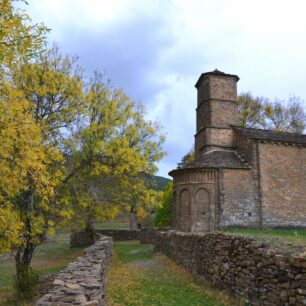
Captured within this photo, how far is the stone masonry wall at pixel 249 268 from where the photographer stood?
217 inches

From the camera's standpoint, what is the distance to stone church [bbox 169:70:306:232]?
69.1 feet

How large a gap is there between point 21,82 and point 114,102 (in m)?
3.92

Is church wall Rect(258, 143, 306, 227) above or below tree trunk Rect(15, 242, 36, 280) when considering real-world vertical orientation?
above

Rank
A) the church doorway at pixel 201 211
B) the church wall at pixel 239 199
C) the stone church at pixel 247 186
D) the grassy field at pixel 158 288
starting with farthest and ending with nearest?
the stone church at pixel 247 186 < the church wall at pixel 239 199 < the church doorway at pixel 201 211 < the grassy field at pixel 158 288

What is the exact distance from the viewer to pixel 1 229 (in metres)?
7.02

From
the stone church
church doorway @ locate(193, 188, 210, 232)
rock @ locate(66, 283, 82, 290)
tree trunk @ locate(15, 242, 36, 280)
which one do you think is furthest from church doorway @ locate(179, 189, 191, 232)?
rock @ locate(66, 283, 82, 290)

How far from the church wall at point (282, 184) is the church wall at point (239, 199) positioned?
644 millimetres

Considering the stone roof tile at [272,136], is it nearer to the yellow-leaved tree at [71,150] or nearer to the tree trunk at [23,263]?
the yellow-leaved tree at [71,150]

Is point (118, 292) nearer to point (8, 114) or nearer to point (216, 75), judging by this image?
point (8, 114)

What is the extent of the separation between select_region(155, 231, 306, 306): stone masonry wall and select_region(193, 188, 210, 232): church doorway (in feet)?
28.9

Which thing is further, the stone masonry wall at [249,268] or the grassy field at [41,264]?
the grassy field at [41,264]

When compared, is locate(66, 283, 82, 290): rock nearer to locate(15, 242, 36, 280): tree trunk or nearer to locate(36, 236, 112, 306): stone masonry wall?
locate(36, 236, 112, 306): stone masonry wall

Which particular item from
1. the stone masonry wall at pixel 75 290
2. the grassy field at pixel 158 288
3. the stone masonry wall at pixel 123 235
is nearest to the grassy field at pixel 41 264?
the grassy field at pixel 158 288

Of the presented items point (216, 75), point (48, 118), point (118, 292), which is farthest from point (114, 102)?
point (216, 75)
